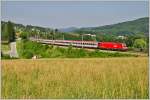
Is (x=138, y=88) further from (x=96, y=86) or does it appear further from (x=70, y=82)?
(x=70, y=82)

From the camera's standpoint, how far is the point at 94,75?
18.7ft

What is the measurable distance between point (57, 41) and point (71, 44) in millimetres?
839

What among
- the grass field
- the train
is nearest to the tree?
the train

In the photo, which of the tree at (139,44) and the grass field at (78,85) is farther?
the tree at (139,44)

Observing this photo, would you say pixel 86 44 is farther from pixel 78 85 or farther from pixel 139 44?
pixel 78 85

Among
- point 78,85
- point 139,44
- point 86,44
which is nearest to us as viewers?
point 78,85

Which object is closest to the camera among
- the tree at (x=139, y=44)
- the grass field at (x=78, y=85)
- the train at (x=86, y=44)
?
the grass field at (x=78, y=85)

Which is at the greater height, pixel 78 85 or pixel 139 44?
pixel 139 44

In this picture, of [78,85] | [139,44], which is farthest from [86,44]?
[78,85]

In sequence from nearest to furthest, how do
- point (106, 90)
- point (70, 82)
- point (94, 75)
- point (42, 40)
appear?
point (106, 90), point (70, 82), point (94, 75), point (42, 40)

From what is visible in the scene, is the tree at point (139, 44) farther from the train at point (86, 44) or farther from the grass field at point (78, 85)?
the grass field at point (78, 85)

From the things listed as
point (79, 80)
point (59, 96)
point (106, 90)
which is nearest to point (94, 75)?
point (79, 80)

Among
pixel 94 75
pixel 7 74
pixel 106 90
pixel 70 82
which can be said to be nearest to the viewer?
pixel 106 90

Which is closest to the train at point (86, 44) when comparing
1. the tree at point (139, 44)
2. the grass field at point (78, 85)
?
the tree at point (139, 44)
